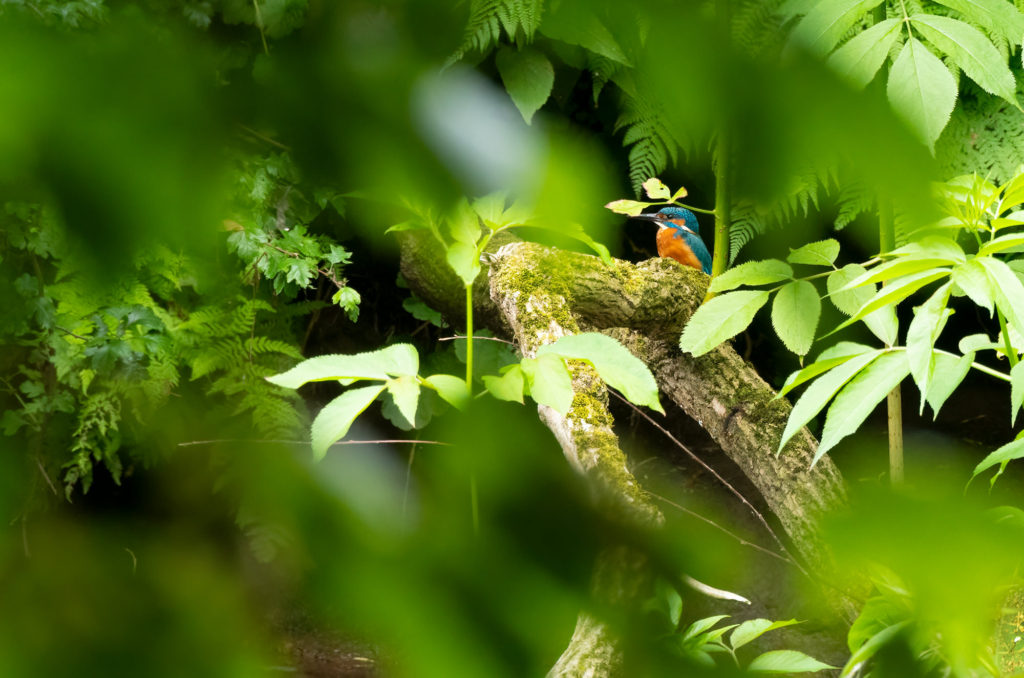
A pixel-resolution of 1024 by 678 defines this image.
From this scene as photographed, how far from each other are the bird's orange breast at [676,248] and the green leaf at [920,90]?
3.34ft

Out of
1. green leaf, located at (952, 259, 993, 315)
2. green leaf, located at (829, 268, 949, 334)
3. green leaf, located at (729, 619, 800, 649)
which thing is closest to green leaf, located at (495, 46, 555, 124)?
green leaf, located at (829, 268, 949, 334)

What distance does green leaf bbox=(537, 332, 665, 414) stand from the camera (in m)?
0.30

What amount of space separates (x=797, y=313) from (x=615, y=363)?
0.57m

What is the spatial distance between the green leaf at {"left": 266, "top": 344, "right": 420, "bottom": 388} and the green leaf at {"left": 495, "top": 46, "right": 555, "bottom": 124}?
0.42 feet

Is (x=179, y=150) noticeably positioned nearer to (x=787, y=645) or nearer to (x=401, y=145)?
(x=401, y=145)

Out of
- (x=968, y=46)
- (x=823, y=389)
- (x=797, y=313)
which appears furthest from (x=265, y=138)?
(x=797, y=313)

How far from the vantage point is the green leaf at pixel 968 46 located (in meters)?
0.30

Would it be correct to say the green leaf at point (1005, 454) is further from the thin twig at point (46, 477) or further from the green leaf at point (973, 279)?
the thin twig at point (46, 477)

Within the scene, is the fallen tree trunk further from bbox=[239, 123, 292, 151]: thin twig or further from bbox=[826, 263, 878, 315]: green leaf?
bbox=[239, 123, 292, 151]: thin twig

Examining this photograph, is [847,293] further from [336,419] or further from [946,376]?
[336,419]

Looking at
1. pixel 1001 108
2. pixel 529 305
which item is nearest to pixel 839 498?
pixel 529 305

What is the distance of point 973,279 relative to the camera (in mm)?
517

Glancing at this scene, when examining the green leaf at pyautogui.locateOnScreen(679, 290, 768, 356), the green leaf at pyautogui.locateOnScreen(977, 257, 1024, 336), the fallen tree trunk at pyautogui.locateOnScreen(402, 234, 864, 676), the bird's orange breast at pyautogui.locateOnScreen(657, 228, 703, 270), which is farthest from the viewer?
the bird's orange breast at pyautogui.locateOnScreen(657, 228, 703, 270)

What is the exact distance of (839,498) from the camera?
35.2 inches
